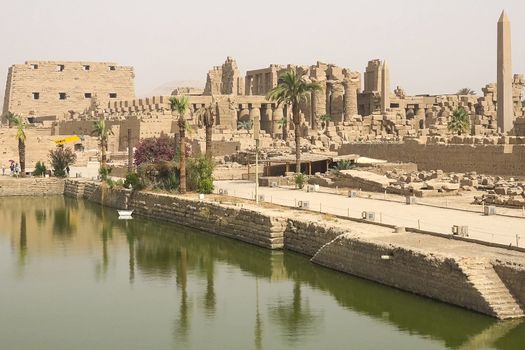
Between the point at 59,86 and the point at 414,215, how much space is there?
2366 inches

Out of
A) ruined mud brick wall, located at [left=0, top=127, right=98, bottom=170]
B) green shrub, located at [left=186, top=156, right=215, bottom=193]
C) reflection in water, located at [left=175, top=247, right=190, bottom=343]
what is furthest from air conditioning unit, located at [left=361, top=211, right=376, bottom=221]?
ruined mud brick wall, located at [left=0, top=127, right=98, bottom=170]

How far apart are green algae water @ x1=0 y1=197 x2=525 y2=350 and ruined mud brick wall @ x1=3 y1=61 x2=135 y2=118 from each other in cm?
5215

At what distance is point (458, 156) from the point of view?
3741 centimetres

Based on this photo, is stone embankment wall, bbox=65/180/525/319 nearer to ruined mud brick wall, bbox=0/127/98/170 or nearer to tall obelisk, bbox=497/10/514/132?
tall obelisk, bbox=497/10/514/132

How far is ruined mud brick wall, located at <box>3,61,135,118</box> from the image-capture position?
78875 mm

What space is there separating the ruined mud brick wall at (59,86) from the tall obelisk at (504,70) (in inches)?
1739

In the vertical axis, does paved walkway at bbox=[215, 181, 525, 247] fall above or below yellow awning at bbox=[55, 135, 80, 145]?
below

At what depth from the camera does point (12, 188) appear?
4584cm

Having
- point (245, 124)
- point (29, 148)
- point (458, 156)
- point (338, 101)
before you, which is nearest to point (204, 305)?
point (458, 156)

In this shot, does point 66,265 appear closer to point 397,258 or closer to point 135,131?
point 397,258

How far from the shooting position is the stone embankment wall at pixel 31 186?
150 feet

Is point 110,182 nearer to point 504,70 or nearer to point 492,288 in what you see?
point 504,70

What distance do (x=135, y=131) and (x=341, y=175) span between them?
92.1 feet

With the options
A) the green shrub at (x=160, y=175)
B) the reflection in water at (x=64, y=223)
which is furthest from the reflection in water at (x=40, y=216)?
the green shrub at (x=160, y=175)
